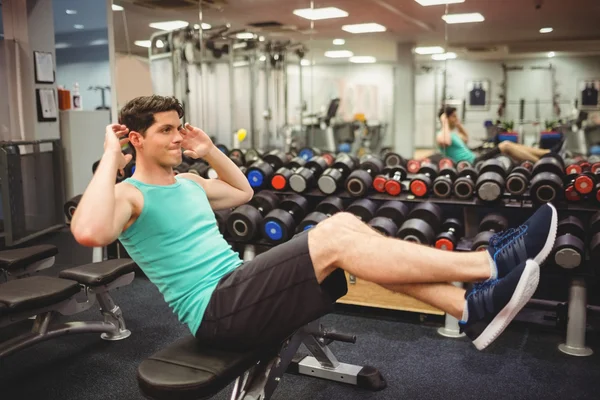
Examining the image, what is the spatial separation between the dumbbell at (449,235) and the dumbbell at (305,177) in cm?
86

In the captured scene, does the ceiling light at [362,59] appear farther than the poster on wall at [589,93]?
Yes

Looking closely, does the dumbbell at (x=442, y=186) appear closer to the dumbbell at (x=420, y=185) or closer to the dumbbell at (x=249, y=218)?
the dumbbell at (x=420, y=185)

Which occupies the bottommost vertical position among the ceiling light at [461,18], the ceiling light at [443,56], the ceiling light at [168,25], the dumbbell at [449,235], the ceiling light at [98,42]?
the dumbbell at [449,235]

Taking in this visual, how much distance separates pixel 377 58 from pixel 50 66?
3258 mm

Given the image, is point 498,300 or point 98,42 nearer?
point 498,300

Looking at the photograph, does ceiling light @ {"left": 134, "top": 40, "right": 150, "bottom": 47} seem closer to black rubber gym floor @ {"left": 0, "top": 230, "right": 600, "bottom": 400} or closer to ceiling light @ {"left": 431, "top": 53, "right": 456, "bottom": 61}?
ceiling light @ {"left": 431, "top": 53, "right": 456, "bottom": 61}

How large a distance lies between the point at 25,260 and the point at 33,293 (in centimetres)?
56

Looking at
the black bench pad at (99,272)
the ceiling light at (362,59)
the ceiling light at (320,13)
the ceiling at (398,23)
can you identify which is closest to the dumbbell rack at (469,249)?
the black bench pad at (99,272)

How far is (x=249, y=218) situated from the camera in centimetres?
317

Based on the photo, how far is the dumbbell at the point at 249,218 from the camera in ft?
10.5

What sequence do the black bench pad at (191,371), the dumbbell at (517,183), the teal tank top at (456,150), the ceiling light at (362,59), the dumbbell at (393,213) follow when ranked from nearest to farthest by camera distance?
the black bench pad at (191,371), the dumbbell at (517,183), the dumbbell at (393,213), the teal tank top at (456,150), the ceiling light at (362,59)

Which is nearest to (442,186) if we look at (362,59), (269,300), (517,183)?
(517,183)

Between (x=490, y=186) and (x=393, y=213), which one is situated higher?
(x=490, y=186)

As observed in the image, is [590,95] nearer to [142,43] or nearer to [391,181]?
[391,181]
